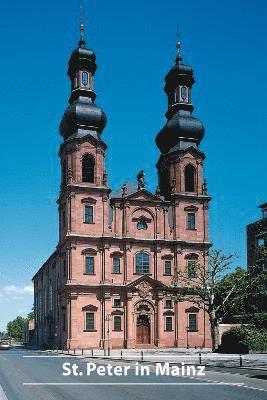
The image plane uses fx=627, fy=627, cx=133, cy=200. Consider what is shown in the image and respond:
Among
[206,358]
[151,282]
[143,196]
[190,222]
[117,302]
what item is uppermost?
[143,196]

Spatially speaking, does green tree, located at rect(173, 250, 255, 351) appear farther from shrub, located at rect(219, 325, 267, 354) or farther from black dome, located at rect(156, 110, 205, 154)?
black dome, located at rect(156, 110, 205, 154)

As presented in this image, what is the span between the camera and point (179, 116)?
7112 centimetres

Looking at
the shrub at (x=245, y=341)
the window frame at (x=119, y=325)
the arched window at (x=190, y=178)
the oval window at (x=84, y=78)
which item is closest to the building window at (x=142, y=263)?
the window frame at (x=119, y=325)

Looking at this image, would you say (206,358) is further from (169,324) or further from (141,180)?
(141,180)

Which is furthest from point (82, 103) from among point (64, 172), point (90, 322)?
point (90, 322)

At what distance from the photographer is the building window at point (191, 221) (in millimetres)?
69312

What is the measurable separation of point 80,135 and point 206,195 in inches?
618

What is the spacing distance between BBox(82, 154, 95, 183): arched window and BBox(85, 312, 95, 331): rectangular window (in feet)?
45.8

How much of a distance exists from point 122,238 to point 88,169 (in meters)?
8.19

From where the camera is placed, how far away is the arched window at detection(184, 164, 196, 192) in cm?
7044

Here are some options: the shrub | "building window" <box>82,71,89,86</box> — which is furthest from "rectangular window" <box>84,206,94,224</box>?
the shrub

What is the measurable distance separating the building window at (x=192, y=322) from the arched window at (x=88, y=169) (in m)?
18.0

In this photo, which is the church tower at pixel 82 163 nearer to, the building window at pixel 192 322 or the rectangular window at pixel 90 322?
the rectangular window at pixel 90 322

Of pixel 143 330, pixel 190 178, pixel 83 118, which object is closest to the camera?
pixel 143 330
